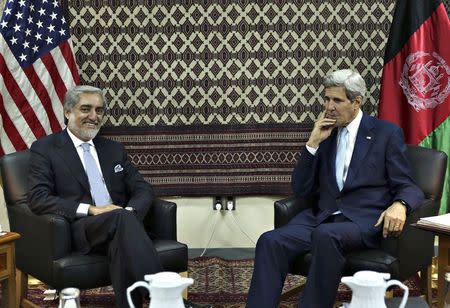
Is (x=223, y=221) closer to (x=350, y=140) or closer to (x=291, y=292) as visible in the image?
(x=291, y=292)

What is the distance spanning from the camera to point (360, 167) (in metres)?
3.36

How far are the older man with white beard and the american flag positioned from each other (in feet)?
2.24

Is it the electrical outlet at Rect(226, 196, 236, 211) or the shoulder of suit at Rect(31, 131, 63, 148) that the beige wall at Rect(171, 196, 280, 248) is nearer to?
the electrical outlet at Rect(226, 196, 236, 211)

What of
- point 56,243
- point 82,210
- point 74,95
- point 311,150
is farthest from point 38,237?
point 311,150

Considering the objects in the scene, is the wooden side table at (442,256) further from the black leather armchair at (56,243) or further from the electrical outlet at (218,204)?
the electrical outlet at (218,204)

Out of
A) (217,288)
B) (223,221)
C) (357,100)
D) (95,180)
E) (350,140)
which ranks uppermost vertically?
(357,100)

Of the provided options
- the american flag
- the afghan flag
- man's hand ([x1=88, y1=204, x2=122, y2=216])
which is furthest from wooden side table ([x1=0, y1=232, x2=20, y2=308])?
the afghan flag

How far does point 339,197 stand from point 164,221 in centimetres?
93

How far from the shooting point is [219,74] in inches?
172

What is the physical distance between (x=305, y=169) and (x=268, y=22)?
1290 millimetres

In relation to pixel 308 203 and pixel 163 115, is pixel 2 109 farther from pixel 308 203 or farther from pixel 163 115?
pixel 308 203

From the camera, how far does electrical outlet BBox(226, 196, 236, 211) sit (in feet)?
14.9

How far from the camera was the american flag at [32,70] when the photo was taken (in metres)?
4.11

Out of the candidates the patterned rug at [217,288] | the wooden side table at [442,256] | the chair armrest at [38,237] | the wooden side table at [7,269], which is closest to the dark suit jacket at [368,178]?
the wooden side table at [442,256]
